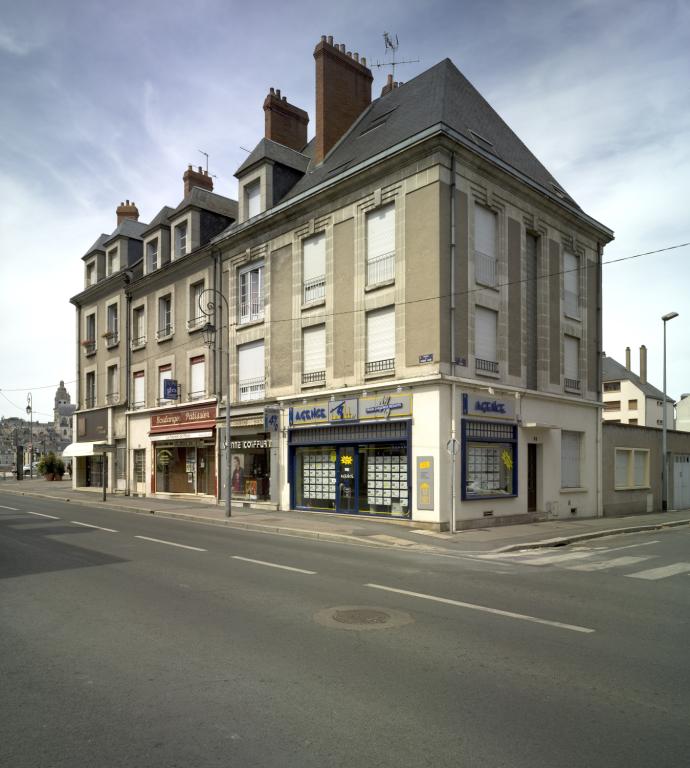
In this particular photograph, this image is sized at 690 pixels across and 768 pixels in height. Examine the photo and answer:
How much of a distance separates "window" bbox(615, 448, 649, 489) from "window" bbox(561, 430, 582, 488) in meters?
3.19

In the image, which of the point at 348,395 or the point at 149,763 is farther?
the point at 348,395

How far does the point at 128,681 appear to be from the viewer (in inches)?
190

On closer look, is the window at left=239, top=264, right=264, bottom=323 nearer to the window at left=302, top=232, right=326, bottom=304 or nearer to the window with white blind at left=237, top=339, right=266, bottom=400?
the window with white blind at left=237, top=339, right=266, bottom=400

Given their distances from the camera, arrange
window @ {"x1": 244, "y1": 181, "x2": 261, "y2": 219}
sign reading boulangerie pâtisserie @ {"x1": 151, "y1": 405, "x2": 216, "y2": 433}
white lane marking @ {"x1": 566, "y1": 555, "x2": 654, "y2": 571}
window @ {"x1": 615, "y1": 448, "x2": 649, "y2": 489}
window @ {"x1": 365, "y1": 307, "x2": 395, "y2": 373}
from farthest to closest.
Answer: sign reading boulangerie pâtisserie @ {"x1": 151, "y1": 405, "x2": 216, "y2": 433}
window @ {"x1": 615, "y1": 448, "x2": 649, "y2": 489}
window @ {"x1": 244, "y1": 181, "x2": 261, "y2": 219}
window @ {"x1": 365, "y1": 307, "x2": 395, "y2": 373}
white lane marking @ {"x1": 566, "y1": 555, "x2": 654, "y2": 571}

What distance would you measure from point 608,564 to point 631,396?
5538 cm

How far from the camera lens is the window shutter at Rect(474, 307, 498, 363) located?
17766 millimetres

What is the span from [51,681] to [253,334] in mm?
18409

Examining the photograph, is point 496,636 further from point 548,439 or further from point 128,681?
point 548,439

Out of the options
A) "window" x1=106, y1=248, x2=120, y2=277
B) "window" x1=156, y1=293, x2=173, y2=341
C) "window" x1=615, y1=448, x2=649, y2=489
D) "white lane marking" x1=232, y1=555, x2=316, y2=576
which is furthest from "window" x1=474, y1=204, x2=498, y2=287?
"window" x1=106, y1=248, x2=120, y2=277

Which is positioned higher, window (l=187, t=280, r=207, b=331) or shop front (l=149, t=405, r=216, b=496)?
window (l=187, t=280, r=207, b=331)

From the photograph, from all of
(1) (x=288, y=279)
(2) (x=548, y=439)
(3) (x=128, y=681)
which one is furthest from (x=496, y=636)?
(1) (x=288, y=279)

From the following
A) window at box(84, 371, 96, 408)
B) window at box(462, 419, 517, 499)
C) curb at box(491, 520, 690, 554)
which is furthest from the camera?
window at box(84, 371, 96, 408)

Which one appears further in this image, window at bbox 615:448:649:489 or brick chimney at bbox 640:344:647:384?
brick chimney at bbox 640:344:647:384

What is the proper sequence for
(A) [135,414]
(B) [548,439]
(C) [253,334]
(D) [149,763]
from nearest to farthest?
(D) [149,763] → (B) [548,439] → (C) [253,334] → (A) [135,414]
